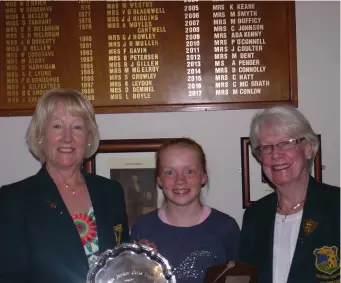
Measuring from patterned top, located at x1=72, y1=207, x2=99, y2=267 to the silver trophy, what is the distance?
0.15 m

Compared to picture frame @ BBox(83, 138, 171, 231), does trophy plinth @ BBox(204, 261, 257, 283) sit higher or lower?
lower

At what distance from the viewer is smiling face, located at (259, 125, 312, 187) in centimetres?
173

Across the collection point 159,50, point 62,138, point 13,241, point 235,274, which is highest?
point 159,50

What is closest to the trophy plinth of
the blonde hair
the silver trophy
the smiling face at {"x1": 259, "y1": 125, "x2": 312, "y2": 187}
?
the silver trophy

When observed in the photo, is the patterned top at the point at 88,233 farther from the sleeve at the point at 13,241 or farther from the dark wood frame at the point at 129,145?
the dark wood frame at the point at 129,145

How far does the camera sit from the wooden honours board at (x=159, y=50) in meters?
2.21

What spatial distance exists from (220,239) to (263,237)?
0.17 metres

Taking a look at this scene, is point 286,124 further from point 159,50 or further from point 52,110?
point 52,110

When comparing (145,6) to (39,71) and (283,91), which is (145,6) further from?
(283,91)

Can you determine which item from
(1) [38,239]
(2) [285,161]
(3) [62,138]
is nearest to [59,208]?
(1) [38,239]

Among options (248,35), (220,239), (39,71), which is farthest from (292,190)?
(39,71)

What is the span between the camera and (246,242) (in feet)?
6.07

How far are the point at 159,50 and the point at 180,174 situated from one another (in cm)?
67

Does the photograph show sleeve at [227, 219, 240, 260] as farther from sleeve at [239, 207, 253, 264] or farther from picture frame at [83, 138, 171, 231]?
picture frame at [83, 138, 171, 231]
